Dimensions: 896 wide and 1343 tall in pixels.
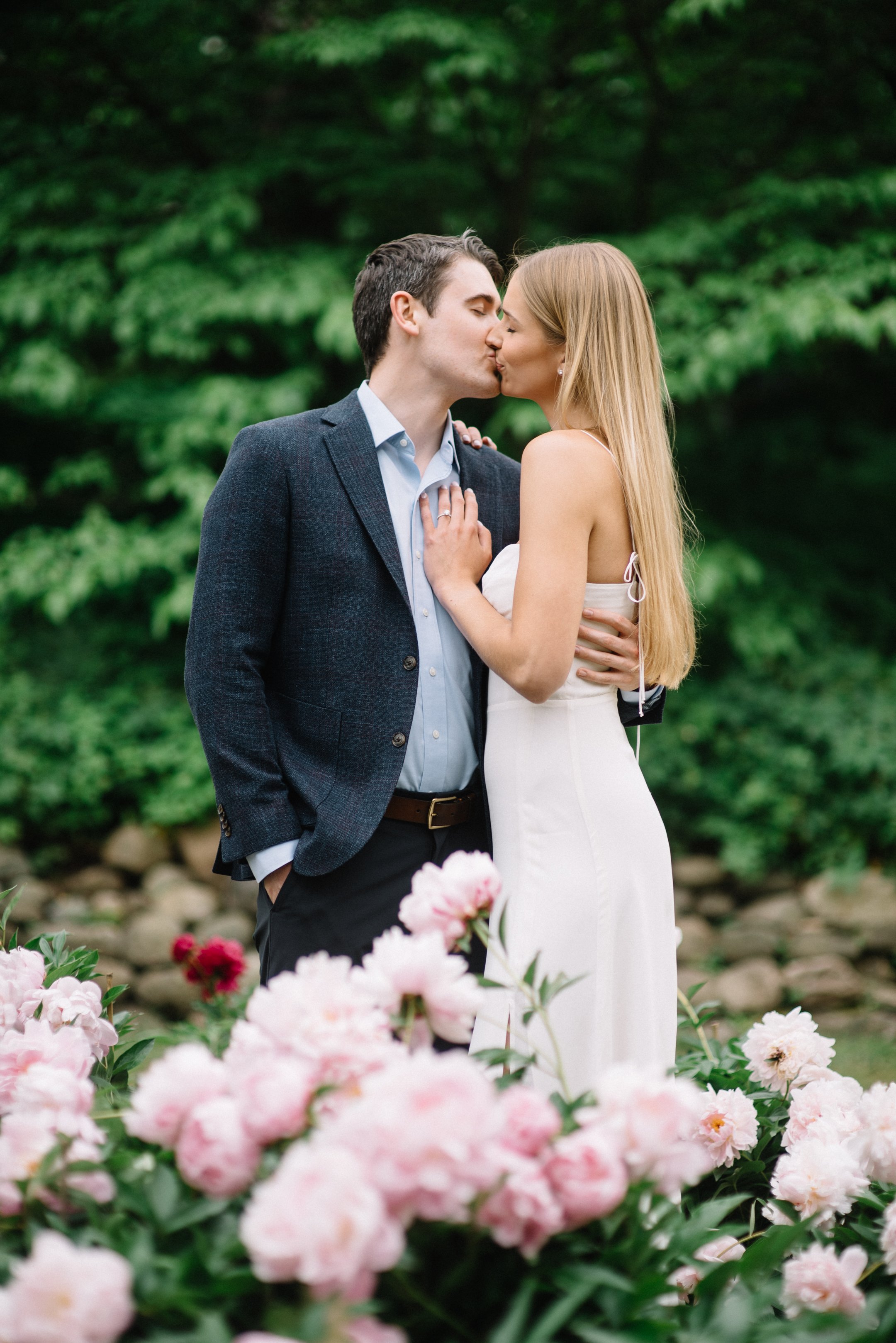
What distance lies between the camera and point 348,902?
7.46ft

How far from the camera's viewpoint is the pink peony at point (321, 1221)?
34.4 inches

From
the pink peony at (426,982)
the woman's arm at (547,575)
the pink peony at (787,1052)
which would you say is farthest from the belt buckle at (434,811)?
the pink peony at (426,982)

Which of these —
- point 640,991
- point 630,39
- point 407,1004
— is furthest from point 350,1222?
point 630,39

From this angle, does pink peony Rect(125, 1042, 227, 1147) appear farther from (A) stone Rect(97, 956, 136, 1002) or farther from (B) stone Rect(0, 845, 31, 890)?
(B) stone Rect(0, 845, 31, 890)

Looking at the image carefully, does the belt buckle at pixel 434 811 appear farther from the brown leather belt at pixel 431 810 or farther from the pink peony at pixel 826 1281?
the pink peony at pixel 826 1281

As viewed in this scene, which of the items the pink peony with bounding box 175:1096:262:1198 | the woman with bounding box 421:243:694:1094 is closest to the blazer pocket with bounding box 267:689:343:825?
the woman with bounding box 421:243:694:1094

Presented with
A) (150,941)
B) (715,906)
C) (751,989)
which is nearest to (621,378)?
(751,989)

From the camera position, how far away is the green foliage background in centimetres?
591

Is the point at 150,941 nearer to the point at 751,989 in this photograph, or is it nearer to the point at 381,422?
the point at 751,989

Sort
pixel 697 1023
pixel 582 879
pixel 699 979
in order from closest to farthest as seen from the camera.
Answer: pixel 582 879 < pixel 697 1023 < pixel 699 979

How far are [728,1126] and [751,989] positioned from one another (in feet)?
11.5

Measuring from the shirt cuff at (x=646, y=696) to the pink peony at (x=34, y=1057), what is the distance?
1461 mm

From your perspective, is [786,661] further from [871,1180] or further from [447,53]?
[871,1180]

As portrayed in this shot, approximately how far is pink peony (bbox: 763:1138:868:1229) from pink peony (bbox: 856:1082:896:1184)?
0.02m
